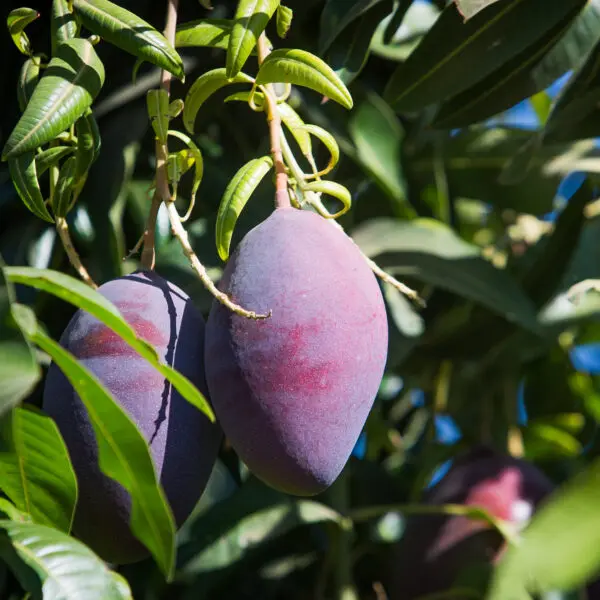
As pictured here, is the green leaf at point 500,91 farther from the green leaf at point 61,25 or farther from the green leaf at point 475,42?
the green leaf at point 61,25

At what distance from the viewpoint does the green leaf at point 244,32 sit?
2.12 ft

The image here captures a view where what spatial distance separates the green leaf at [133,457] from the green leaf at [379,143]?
563 millimetres

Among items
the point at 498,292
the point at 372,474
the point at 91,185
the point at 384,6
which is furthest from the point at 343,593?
the point at 384,6

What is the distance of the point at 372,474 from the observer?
128cm

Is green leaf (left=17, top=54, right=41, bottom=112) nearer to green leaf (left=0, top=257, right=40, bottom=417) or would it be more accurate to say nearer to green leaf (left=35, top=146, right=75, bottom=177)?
green leaf (left=35, top=146, right=75, bottom=177)

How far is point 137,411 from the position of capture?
0.62 metres

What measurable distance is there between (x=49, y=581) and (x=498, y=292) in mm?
621

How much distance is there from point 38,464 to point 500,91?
488mm

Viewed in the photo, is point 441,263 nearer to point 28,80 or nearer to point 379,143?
point 379,143

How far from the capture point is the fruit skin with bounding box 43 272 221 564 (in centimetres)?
63

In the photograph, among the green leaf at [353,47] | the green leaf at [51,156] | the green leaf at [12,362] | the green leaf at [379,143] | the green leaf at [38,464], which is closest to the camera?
the green leaf at [12,362]

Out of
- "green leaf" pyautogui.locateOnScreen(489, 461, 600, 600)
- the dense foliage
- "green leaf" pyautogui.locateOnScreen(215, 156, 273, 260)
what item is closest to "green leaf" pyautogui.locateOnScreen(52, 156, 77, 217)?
the dense foliage

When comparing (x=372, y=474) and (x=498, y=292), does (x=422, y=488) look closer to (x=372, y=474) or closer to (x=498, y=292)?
(x=372, y=474)

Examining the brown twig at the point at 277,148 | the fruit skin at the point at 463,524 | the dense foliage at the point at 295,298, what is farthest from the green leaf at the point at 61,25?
the fruit skin at the point at 463,524
